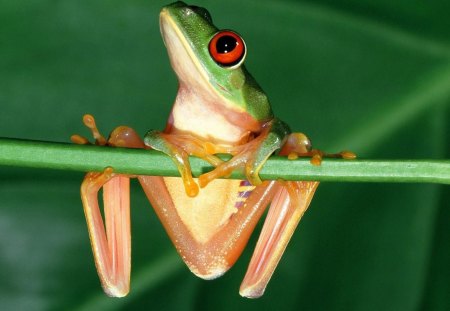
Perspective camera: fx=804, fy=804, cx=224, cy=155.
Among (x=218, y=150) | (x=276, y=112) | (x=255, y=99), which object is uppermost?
(x=255, y=99)

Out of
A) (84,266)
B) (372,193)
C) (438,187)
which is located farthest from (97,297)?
(438,187)

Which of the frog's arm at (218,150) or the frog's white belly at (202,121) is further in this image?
the frog's white belly at (202,121)

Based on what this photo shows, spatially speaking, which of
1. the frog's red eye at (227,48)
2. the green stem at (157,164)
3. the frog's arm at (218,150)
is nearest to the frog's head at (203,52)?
the frog's red eye at (227,48)

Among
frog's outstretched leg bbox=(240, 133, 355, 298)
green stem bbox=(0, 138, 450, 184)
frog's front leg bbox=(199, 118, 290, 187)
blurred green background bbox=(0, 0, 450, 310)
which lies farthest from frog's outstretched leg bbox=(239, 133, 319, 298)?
green stem bbox=(0, 138, 450, 184)

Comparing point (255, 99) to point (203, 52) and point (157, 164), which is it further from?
point (157, 164)

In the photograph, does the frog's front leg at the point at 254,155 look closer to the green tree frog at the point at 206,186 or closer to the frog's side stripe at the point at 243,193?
the green tree frog at the point at 206,186

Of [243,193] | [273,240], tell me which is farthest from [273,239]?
[243,193]

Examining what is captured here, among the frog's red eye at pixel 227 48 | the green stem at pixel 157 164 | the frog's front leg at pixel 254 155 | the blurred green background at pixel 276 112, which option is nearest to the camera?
the green stem at pixel 157 164
